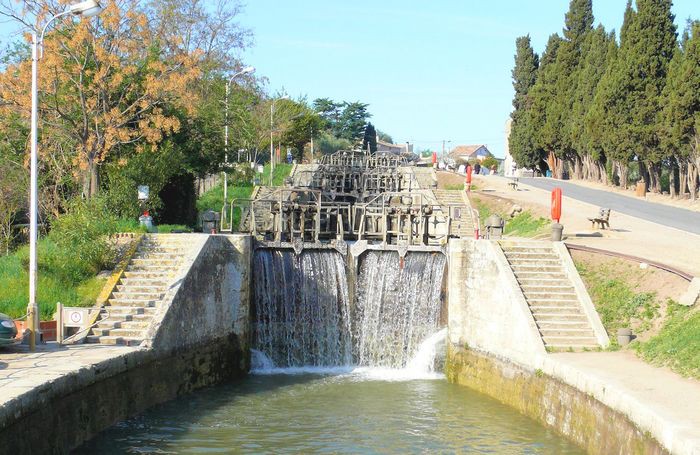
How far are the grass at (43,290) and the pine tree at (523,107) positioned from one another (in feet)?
155

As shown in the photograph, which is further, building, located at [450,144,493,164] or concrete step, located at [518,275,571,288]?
building, located at [450,144,493,164]

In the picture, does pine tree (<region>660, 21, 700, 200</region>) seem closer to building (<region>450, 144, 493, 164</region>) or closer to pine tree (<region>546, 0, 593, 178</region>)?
pine tree (<region>546, 0, 593, 178</region>)

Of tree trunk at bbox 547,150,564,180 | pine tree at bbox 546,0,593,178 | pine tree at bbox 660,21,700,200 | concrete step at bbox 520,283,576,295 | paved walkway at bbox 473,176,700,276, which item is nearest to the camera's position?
concrete step at bbox 520,283,576,295

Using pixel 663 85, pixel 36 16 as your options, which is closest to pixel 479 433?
pixel 36 16

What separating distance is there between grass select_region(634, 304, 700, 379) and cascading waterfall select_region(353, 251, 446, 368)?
7375mm

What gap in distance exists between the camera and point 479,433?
17.2 meters

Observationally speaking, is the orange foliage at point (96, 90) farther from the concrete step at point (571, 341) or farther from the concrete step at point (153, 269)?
the concrete step at point (571, 341)

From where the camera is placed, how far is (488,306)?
71.5 feet

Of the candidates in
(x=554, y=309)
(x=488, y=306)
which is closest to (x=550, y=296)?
(x=554, y=309)

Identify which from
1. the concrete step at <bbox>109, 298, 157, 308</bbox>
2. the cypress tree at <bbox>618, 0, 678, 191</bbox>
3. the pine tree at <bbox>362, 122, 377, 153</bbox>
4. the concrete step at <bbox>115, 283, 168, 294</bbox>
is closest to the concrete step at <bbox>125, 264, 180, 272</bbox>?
the concrete step at <bbox>115, 283, 168, 294</bbox>

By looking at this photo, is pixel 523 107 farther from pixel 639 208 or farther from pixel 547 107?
pixel 639 208

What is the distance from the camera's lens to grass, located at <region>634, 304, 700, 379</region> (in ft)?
52.4

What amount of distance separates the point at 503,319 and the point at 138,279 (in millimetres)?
9058

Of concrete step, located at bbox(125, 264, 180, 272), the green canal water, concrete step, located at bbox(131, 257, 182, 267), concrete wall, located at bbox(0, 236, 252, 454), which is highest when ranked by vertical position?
concrete step, located at bbox(131, 257, 182, 267)
